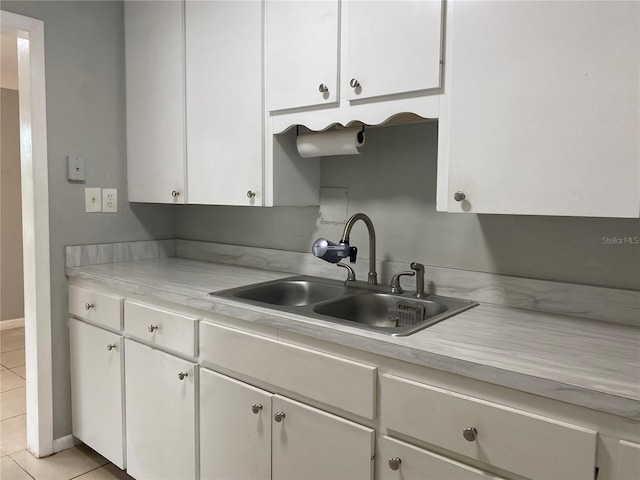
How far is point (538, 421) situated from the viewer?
0.97 metres

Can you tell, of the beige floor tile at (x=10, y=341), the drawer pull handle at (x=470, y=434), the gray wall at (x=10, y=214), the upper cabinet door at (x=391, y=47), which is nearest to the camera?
the drawer pull handle at (x=470, y=434)

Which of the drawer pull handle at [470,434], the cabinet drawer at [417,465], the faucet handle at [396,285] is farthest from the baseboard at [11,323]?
the drawer pull handle at [470,434]

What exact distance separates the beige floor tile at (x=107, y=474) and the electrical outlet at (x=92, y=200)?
1.22 metres

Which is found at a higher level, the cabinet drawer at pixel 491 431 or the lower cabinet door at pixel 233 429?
Result: the cabinet drawer at pixel 491 431

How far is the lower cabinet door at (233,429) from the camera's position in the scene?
1.50 m

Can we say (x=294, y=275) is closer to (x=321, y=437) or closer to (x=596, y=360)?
(x=321, y=437)

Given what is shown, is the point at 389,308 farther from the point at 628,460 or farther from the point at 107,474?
the point at 107,474

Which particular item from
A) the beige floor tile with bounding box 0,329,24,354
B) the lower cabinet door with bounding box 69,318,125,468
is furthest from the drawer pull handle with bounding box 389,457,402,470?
the beige floor tile with bounding box 0,329,24,354

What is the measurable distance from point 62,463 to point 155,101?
5.76ft

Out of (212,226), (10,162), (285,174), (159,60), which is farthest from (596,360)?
(10,162)

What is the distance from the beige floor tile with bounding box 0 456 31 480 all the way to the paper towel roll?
1.87 m

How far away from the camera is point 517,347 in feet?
3.79

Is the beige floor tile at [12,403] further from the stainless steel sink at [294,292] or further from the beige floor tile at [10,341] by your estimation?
the stainless steel sink at [294,292]

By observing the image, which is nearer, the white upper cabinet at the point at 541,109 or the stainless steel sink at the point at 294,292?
the white upper cabinet at the point at 541,109
